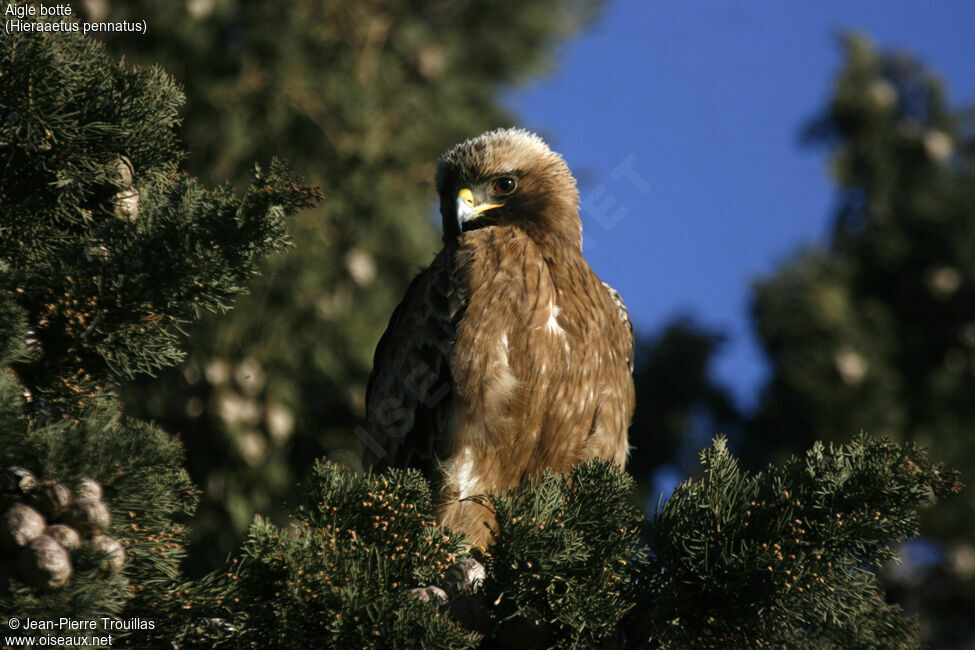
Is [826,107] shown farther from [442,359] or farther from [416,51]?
[442,359]

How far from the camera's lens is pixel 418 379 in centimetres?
396

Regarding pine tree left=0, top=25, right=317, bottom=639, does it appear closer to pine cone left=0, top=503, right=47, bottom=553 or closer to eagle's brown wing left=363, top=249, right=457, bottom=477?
pine cone left=0, top=503, right=47, bottom=553

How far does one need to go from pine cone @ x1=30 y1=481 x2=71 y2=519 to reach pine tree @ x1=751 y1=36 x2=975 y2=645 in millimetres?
5505

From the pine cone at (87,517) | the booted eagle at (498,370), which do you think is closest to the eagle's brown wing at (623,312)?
the booted eagle at (498,370)

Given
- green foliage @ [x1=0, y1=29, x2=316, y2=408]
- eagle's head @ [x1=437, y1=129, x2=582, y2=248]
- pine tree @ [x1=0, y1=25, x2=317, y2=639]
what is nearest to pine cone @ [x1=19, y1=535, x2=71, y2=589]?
pine tree @ [x1=0, y1=25, x2=317, y2=639]

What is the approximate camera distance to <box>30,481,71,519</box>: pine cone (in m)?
1.76

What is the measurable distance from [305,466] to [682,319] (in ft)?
12.4

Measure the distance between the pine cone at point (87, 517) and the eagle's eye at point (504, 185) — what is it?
10.4 feet

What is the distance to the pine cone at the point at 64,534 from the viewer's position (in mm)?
1724

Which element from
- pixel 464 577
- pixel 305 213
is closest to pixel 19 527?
pixel 464 577

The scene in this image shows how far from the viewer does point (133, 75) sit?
7.88 ft

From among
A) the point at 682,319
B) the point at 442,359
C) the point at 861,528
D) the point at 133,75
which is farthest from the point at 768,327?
the point at 133,75

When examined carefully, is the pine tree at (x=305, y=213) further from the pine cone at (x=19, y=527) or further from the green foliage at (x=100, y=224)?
the pine cone at (x=19, y=527)

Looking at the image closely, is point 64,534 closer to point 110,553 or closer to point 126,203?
point 110,553
